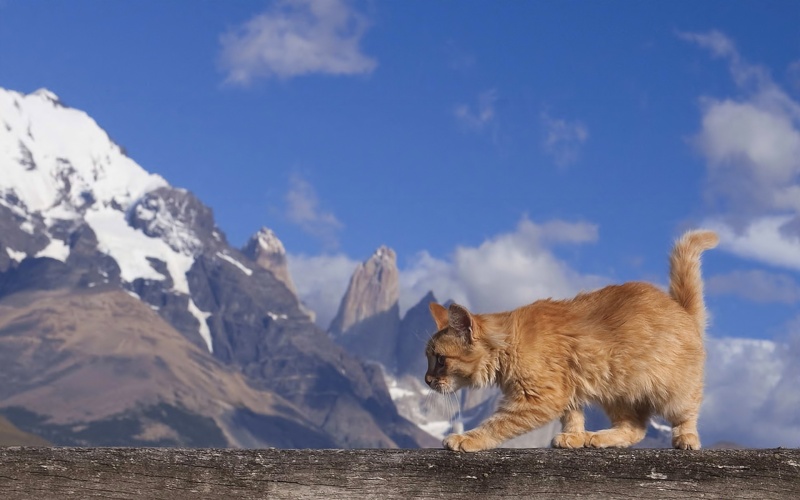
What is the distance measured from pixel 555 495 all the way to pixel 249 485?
1.46m

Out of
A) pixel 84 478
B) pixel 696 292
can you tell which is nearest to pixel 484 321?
pixel 696 292

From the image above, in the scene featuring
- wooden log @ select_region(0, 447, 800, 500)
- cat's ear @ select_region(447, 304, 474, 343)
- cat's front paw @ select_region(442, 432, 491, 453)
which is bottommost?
wooden log @ select_region(0, 447, 800, 500)

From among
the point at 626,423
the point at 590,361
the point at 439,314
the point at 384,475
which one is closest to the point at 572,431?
the point at 590,361

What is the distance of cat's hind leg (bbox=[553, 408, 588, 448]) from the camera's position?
6949mm

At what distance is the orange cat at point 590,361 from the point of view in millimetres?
7578

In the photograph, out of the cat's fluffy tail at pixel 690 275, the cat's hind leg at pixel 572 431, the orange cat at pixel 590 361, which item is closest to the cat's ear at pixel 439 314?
the orange cat at pixel 590 361

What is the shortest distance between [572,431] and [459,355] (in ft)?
4.14

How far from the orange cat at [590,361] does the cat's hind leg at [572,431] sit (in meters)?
0.01

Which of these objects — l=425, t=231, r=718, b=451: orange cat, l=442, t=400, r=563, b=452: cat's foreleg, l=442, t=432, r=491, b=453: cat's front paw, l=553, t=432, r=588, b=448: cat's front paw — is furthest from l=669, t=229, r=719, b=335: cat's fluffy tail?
l=442, t=432, r=491, b=453: cat's front paw

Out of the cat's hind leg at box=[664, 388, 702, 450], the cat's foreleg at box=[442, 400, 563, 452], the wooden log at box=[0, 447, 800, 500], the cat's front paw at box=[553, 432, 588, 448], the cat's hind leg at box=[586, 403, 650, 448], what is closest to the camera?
the wooden log at box=[0, 447, 800, 500]

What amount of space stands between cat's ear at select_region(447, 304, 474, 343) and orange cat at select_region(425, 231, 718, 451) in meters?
0.01

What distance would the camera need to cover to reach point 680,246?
873 centimetres

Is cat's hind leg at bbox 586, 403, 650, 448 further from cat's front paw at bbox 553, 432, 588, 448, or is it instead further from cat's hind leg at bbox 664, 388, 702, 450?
cat's front paw at bbox 553, 432, 588, 448

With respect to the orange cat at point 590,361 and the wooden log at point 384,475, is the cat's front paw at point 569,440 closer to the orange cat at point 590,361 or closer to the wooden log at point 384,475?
the orange cat at point 590,361
